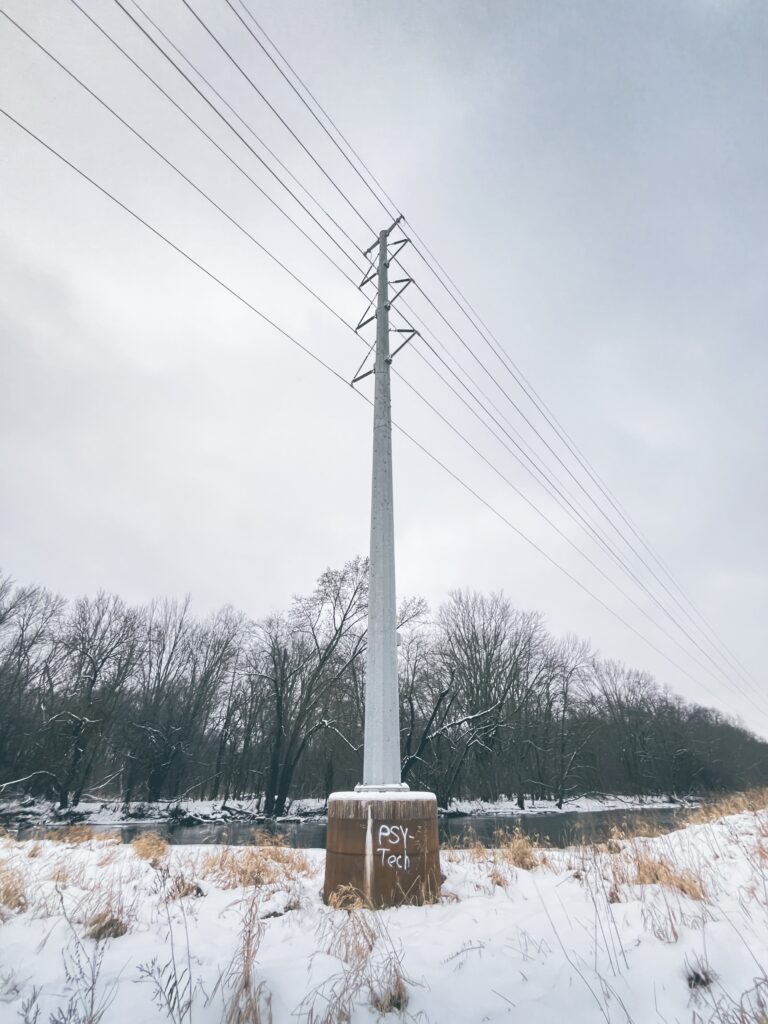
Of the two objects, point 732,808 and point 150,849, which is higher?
point 732,808

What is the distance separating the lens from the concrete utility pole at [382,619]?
541 cm

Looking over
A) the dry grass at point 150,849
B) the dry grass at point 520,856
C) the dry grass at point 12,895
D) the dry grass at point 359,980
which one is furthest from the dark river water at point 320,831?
the dry grass at point 359,980

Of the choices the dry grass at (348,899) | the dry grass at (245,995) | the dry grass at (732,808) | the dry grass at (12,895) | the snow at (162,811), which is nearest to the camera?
the dry grass at (245,995)

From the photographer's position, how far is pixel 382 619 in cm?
593

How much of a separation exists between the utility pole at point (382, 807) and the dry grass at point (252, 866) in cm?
142

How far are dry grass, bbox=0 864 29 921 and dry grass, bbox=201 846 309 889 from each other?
6.34ft

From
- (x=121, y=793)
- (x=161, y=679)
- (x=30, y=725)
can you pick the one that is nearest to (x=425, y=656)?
(x=161, y=679)

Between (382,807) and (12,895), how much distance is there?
3234 millimetres

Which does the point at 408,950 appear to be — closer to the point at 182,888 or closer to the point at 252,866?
the point at 182,888

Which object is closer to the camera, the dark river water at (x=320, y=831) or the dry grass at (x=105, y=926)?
the dry grass at (x=105, y=926)

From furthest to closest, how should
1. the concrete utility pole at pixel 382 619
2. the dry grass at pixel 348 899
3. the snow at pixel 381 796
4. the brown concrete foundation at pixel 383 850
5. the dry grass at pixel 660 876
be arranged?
the concrete utility pole at pixel 382 619, the snow at pixel 381 796, the brown concrete foundation at pixel 383 850, the dry grass at pixel 348 899, the dry grass at pixel 660 876

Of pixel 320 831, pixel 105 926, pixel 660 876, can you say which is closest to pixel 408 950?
pixel 105 926

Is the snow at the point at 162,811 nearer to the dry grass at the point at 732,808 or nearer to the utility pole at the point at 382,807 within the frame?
the dry grass at the point at 732,808

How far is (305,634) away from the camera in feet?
134
